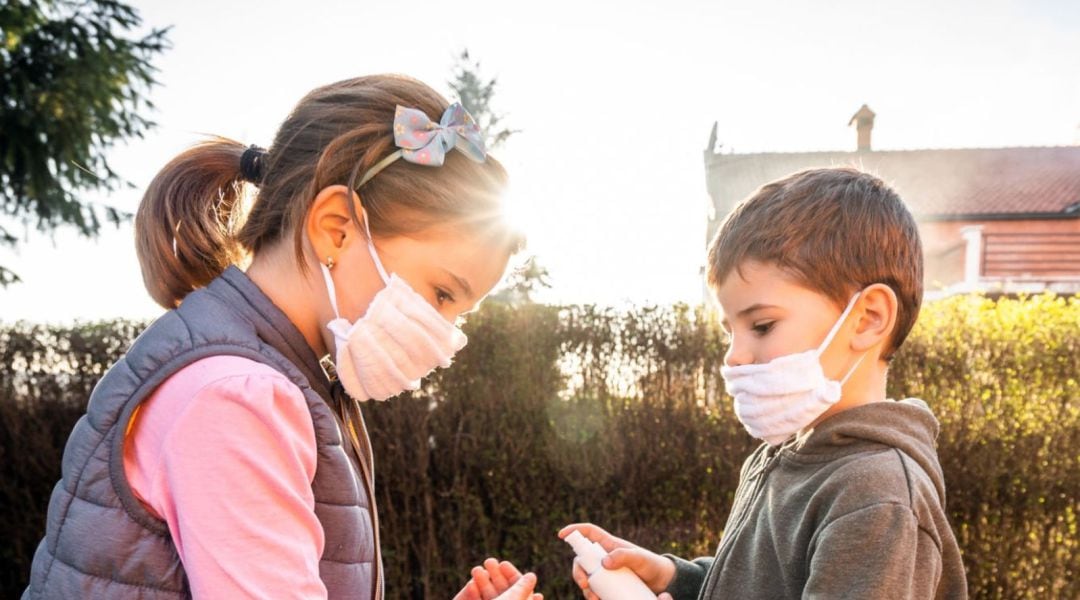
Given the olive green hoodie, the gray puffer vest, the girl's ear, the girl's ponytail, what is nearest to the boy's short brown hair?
the olive green hoodie

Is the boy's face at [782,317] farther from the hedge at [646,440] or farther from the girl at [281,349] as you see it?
the hedge at [646,440]

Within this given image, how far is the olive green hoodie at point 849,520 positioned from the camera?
133 centimetres

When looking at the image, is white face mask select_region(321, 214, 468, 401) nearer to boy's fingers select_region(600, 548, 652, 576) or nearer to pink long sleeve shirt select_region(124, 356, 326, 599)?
pink long sleeve shirt select_region(124, 356, 326, 599)

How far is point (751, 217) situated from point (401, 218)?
0.80 metres

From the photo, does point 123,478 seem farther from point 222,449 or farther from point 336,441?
point 336,441

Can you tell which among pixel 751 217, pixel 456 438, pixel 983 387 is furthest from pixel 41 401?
pixel 983 387

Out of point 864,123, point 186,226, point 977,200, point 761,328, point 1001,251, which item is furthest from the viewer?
point 864,123

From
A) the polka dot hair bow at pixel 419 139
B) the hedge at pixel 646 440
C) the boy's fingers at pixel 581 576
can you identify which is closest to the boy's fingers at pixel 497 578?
the boy's fingers at pixel 581 576

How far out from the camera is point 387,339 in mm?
1538

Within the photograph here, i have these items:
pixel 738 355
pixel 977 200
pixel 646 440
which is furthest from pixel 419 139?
pixel 977 200

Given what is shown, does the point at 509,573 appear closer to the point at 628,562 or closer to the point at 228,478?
the point at 628,562

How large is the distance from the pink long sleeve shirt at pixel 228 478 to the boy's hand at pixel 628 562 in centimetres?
75

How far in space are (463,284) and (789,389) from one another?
741 mm

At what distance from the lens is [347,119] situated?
151 cm
